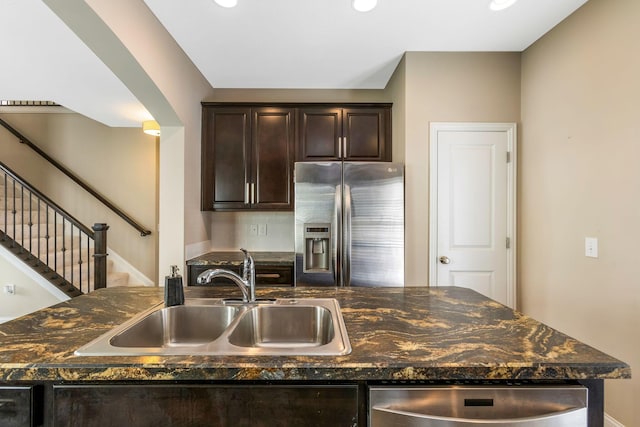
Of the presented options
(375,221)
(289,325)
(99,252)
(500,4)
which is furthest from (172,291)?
(99,252)

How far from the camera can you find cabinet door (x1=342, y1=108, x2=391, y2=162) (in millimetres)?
3162

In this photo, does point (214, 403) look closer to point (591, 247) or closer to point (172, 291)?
point (172, 291)

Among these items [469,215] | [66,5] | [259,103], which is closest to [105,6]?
[66,5]

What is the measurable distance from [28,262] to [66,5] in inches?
133

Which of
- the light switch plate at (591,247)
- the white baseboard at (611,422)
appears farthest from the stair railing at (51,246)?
the white baseboard at (611,422)

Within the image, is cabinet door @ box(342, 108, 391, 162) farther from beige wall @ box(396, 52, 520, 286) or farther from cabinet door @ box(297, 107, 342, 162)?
beige wall @ box(396, 52, 520, 286)

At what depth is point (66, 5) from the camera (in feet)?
5.08

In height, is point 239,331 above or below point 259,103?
below

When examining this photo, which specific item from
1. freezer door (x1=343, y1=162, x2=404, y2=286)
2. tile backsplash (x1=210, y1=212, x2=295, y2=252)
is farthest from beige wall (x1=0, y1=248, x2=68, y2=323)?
freezer door (x1=343, y1=162, x2=404, y2=286)

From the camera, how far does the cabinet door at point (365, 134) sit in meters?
3.16

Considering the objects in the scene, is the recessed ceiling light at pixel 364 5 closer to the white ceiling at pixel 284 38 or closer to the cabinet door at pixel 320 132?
the white ceiling at pixel 284 38

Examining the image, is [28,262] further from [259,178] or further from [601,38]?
[601,38]

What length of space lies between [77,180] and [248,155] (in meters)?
3.04

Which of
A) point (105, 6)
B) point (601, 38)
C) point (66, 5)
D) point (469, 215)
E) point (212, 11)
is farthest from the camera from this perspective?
point (469, 215)
